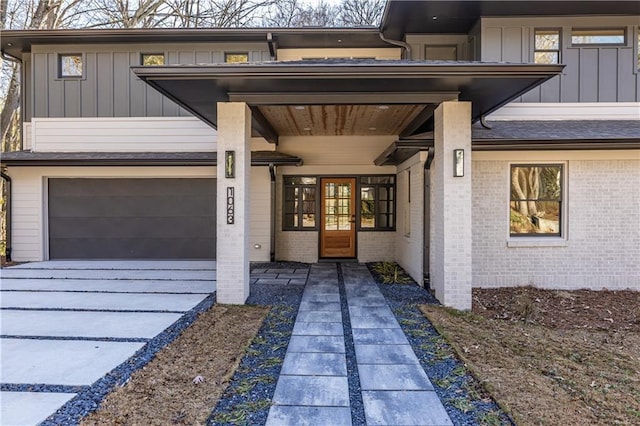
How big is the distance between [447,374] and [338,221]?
6777 millimetres

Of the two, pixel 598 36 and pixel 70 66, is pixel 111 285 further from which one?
pixel 598 36

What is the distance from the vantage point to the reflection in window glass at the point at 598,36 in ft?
24.6

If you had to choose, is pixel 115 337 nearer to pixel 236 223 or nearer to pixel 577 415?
pixel 236 223

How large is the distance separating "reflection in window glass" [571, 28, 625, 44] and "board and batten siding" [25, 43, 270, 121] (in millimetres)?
6668

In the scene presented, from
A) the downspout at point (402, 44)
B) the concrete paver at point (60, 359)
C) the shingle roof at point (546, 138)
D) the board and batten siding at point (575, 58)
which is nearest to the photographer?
the concrete paver at point (60, 359)

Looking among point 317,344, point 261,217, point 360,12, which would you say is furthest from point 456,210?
point 360,12

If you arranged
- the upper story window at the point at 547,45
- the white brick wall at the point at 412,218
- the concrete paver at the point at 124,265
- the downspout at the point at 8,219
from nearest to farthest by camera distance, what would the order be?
the white brick wall at the point at 412,218, the upper story window at the point at 547,45, the concrete paver at the point at 124,265, the downspout at the point at 8,219

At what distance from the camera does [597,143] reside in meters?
6.53

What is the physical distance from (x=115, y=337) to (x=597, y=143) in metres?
7.69

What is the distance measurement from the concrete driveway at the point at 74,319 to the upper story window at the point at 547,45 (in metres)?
7.62

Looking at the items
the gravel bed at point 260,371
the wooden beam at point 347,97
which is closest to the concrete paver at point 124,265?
the gravel bed at point 260,371

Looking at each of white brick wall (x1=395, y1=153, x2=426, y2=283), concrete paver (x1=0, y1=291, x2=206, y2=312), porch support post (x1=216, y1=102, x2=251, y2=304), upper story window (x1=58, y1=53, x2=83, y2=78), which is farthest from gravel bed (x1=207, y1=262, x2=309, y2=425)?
upper story window (x1=58, y1=53, x2=83, y2=78)

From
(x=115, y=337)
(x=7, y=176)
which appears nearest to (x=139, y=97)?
(x=7, y=176)

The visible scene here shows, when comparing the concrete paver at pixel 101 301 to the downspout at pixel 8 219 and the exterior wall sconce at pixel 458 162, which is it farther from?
the exterior wall sconce at pixel 458 162
